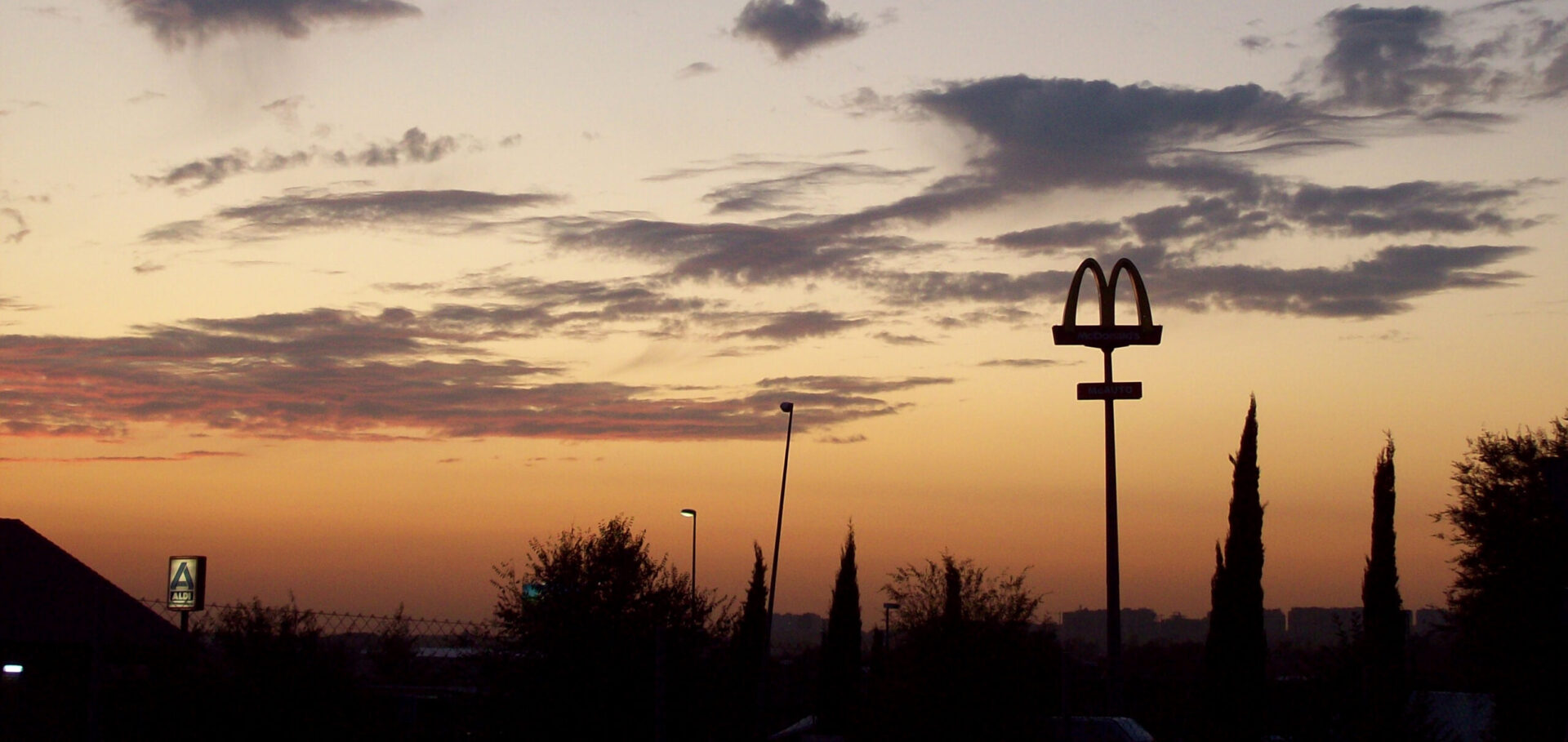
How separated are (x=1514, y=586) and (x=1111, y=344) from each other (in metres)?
15.3

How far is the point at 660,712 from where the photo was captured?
16.4 m

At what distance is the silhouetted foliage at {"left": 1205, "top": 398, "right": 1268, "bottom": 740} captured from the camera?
40.4 meters

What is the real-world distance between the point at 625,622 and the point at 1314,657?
1349 cm

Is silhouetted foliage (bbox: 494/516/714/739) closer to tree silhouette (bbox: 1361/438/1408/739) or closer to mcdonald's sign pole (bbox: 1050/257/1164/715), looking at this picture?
mcdonald's sign pole (bbox: 1050/257/1164/715)

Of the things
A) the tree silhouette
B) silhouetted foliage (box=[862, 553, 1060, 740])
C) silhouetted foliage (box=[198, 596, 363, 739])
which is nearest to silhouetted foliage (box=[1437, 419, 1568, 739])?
the tree silhouette

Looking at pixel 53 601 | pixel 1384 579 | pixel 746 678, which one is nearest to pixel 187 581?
pixel 53 601

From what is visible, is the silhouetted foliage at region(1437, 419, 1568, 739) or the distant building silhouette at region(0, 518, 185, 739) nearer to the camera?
the distant building silhouette at region(0, 518, 185, 739)

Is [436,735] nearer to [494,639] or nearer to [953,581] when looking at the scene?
[494,639]

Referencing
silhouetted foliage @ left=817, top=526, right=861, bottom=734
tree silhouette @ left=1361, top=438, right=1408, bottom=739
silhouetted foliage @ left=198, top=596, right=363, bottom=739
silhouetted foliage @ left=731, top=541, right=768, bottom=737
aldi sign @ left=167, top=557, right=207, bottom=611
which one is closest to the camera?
silhouetted foliage @ left=198, top=596, right=363, bottom=739

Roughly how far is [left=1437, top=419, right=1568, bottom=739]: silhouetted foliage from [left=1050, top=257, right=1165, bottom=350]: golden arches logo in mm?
11505

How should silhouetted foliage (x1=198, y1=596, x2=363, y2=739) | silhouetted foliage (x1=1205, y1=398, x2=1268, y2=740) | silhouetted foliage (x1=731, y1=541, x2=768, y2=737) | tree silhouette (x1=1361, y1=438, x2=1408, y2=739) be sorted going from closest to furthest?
silhouetted foliage (x1=198, y1=596, x2=363, y2=739), silhouetted foliage (x1=731, y1=541, x2=768, y2=737), silhouetted foliage (x1=1205, y1=398, x2=1268, y2=740), tree silhouette (x1=1361, y1=438, x2=1408, y2=739)

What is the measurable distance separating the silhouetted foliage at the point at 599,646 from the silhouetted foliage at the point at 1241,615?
2126cm

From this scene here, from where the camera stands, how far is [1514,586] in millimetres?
37062

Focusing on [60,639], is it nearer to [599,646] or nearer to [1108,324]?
[599,646]
